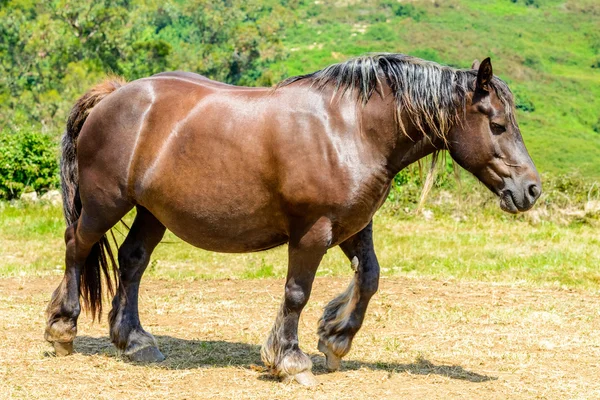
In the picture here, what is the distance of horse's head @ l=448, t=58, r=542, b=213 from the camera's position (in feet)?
16.1

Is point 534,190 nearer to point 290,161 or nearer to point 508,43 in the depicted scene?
point 290,161

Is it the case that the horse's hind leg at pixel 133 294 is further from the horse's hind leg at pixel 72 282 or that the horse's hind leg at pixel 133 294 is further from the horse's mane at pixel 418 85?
the horse's mane at pixel 418 85

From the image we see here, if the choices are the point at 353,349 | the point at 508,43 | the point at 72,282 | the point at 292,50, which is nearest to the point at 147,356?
the point at 72,282

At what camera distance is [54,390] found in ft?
16.5

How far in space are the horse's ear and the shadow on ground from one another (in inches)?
73.2

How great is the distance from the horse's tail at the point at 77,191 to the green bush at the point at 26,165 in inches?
340

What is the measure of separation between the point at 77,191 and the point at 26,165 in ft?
28.9

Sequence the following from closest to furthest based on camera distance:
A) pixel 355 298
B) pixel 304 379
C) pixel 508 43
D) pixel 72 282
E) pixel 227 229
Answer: pixel 304 379 → pixel 227 229 → pixel 355 298 → pixel 72 282 → pixel 508 43

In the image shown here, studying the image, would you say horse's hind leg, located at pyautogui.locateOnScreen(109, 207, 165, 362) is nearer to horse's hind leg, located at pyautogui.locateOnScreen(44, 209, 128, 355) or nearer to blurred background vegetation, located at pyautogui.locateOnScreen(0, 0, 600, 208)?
horse's hind leg, located at pyautogui.locateOnScreen(44, 209, 128, 355)

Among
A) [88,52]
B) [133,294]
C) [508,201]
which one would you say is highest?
[508,201]

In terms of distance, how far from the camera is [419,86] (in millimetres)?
5062

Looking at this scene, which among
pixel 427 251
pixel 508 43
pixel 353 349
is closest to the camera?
pixel 353 349

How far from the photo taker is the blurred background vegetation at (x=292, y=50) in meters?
26.3

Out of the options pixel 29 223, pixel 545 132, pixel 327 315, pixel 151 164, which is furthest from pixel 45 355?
pixel 545 132
